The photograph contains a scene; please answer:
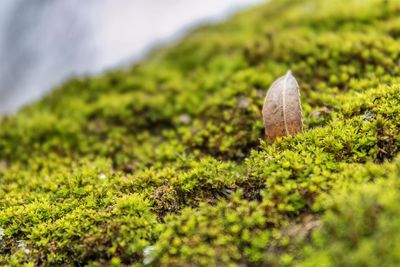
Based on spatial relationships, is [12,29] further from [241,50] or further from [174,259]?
[174,259]

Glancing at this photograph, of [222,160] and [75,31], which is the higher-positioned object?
[75,31]

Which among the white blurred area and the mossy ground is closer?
the mossy ground

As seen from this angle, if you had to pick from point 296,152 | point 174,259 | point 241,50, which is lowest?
point 174,259

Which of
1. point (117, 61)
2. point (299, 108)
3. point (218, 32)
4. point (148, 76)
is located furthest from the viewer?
point (117, 61)

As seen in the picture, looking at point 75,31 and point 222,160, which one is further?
point 75,31

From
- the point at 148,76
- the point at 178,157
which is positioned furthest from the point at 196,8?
the point at 178,157
